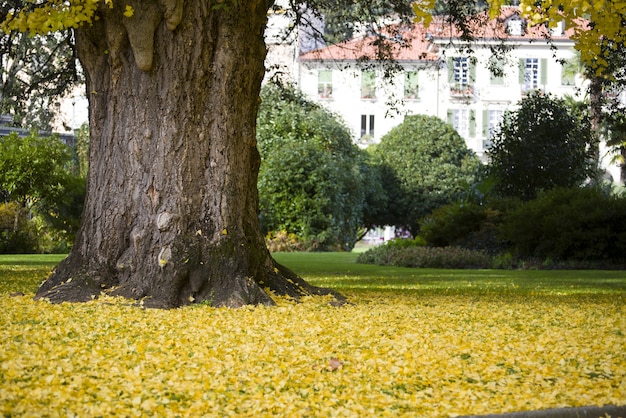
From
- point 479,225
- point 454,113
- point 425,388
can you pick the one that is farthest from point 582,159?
point 454,113

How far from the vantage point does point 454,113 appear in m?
57.3

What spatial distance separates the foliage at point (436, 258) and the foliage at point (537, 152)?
379cm

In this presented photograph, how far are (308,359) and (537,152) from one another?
776 inches

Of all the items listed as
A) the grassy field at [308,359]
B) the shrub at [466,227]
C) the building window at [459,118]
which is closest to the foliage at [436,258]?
the shrub at [466,227]

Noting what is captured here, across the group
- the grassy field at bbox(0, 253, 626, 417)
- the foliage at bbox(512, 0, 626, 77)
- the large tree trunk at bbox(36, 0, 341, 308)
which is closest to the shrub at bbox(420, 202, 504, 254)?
the foliage at bbox(512, 0, 626, 77)

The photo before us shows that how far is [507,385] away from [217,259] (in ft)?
14.4

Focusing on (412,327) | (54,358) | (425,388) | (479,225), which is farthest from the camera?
(479,225)

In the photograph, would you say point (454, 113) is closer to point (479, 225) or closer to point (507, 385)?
point (479, 225)

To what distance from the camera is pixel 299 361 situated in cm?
624

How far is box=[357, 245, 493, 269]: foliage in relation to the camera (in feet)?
70.4

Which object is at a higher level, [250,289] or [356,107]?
[356,107]

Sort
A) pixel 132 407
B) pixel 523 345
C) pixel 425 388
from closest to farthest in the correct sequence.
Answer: pixel 132 407
pixel 425 388
pixel 523 345

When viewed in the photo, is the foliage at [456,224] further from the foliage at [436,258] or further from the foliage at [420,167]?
the foliage at [420,167]

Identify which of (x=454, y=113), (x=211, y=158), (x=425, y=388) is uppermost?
(x=454, y=113)
